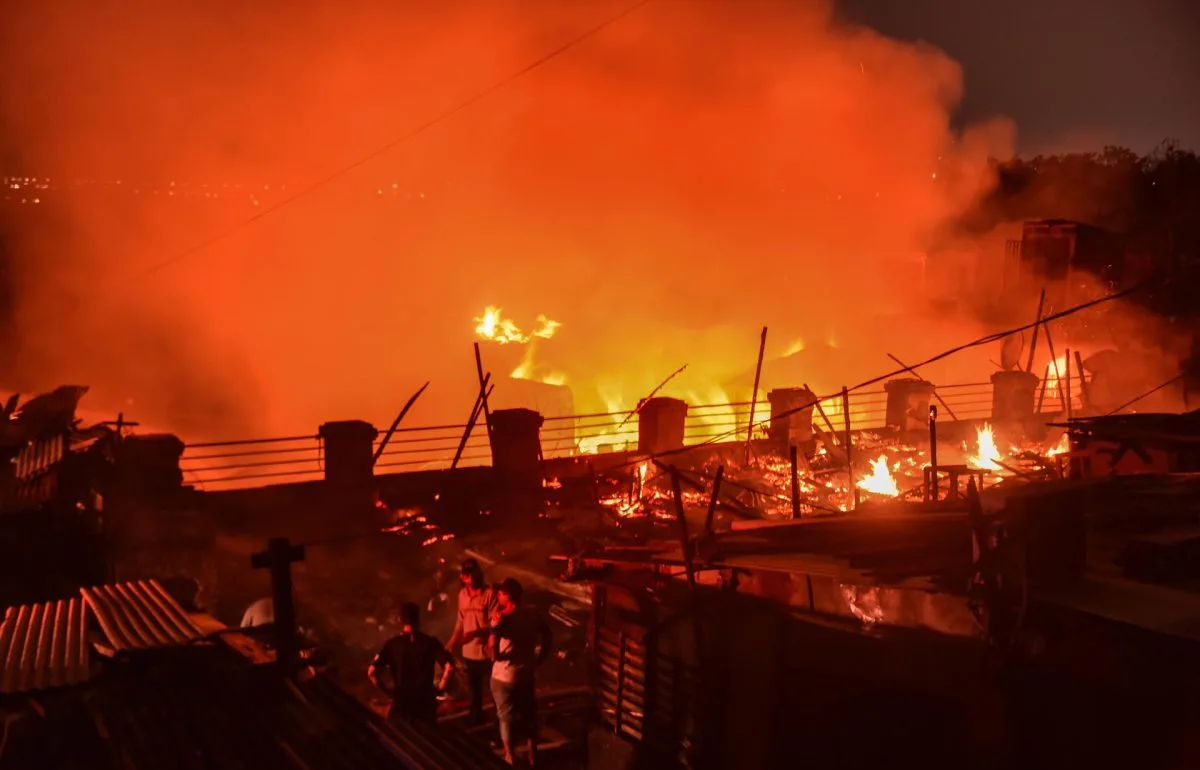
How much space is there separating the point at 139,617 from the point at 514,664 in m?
2.98

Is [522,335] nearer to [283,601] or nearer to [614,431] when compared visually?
[614,431]

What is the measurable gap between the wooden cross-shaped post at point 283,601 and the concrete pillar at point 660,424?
339 inches

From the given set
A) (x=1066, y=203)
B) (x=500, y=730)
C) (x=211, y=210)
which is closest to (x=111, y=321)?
(x=211, y=210)

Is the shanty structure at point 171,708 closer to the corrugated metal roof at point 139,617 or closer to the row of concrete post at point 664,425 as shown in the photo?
the corrugated metal roof at point 139,617

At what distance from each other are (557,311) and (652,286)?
133 inches

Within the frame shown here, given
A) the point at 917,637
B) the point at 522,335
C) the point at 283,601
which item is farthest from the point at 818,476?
the point at 522,335

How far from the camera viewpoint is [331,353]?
29344 millimetres

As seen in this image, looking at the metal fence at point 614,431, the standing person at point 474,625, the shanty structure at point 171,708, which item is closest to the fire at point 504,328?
the metal fence at point 614,431

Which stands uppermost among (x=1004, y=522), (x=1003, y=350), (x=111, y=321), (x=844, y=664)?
(x=111, y=321)

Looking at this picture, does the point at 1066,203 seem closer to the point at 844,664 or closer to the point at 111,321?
the point at 844,664

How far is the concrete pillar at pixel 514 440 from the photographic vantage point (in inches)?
509

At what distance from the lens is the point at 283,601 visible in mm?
5883

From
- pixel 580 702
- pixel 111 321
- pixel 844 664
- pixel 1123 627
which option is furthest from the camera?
pixel 111 321

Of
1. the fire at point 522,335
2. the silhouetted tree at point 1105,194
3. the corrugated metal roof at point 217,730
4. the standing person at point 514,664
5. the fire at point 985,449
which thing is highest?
the silhouetted tree at point 1105,194
